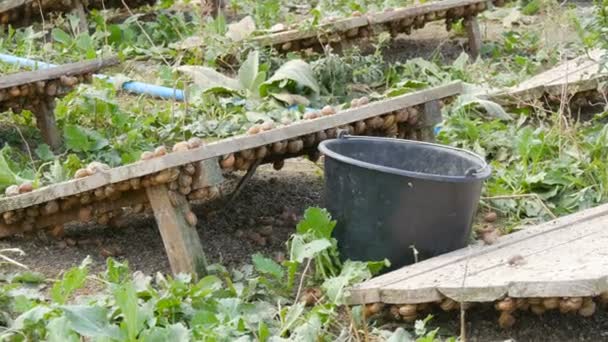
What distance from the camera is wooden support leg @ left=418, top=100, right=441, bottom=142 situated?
5.34 m

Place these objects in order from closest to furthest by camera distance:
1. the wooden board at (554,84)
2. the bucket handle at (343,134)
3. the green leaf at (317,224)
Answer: the green leaf at (317,224)
the bucket handle at (343,134)
the wooden board at (554,84)

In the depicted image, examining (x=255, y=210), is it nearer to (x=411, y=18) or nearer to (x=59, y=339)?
(x=59, y=339)

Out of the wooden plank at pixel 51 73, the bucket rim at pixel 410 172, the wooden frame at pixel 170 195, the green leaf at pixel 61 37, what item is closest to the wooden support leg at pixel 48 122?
the wooden plank at pixel 51 73

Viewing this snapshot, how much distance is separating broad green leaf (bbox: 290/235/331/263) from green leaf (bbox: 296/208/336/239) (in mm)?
74

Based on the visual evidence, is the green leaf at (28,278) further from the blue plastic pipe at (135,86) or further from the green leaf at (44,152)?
the blue plastic pipe at (135,86)

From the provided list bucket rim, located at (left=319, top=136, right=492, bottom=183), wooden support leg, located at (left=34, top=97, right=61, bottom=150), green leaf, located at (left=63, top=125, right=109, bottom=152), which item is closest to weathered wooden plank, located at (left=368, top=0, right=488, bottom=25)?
wooden support leg, located at (left=34, top=97, right=61, bottom=150)

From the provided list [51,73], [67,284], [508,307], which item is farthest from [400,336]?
[51,73]

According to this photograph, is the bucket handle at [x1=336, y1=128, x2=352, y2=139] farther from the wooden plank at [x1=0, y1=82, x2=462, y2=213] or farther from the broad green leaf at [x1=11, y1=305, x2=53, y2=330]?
the broad green leaf at [x1=11, y1=305, x2=53, y2=330]

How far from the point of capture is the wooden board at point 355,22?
24.8 feet

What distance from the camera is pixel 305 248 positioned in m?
4.32

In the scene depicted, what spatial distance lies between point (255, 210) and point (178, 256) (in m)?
0.95

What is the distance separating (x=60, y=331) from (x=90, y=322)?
95 millimetres

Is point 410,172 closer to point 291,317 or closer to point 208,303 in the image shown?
point 291,317

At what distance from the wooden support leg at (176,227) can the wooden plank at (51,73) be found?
5.14 ft
